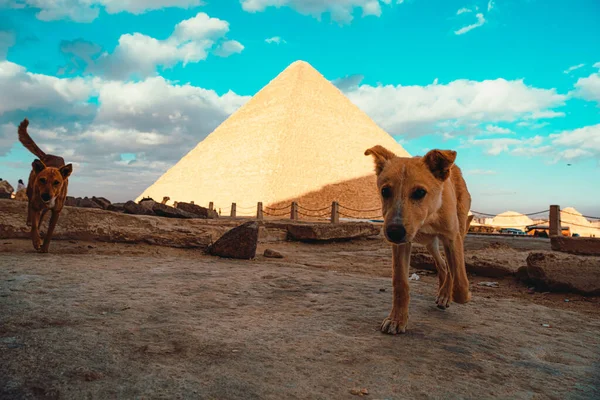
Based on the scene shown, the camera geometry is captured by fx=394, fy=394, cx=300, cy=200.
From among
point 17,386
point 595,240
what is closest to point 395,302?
point 17,386

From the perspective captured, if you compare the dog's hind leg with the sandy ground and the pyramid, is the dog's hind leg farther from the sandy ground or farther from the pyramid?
the pyramid

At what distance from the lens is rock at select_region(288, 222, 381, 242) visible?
923 cm

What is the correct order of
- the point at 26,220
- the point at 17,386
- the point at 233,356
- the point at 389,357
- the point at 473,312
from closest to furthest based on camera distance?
the point at 17,386 < the point at 233,356 < the point at 389,357 < the point at 473,312 < the point at 26,220

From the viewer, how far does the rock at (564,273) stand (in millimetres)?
4309

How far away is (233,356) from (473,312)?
2.17 metres

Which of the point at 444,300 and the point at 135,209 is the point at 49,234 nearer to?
the point at 135,209

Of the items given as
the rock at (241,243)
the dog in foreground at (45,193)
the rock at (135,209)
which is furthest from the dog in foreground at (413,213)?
the rock at (135,209)

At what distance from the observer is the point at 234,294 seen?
3.21 m

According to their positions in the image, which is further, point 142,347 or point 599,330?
point 599,330

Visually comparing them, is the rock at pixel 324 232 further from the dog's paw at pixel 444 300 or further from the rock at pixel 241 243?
the dog's paw at pixel 444 300

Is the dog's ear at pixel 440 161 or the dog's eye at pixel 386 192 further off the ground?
the dog's ear at pixel 440 161

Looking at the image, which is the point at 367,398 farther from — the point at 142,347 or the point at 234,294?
the point at 234,294

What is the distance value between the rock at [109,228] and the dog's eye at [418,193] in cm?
443

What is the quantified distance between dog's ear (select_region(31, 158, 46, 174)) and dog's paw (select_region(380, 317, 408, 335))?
448cm
